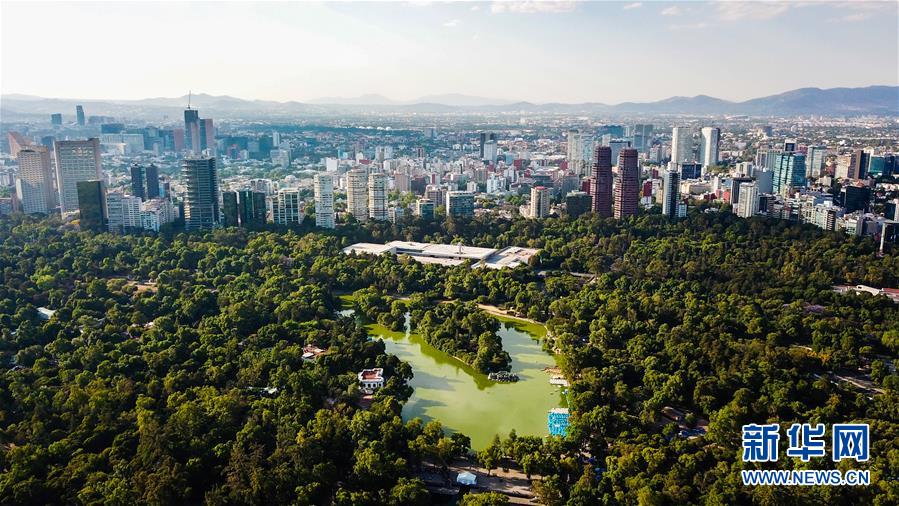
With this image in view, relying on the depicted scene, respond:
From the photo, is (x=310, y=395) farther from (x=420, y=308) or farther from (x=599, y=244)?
(x=599, y=244)

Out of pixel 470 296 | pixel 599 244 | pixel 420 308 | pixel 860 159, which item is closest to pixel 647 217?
pixel 599 244

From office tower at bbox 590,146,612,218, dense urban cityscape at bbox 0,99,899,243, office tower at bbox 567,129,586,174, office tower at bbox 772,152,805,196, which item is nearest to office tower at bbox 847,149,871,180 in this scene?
dense urban cityscape at bbox 0,99,899,243

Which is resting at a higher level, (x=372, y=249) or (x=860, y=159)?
(x=860, y=159)

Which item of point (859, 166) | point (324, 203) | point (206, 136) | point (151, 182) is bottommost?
point (324, 203)

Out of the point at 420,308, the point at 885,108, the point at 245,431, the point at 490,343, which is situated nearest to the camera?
the point at 245,431

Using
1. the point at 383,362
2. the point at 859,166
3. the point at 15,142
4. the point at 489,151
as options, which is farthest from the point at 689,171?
the point at 15,142

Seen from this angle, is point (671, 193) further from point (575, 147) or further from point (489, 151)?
point (489, 151)
